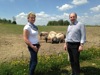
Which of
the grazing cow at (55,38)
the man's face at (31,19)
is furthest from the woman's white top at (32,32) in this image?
the grazing cow at (55,38)

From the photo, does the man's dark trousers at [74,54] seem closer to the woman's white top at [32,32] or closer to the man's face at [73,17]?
the man's face at [73,17]

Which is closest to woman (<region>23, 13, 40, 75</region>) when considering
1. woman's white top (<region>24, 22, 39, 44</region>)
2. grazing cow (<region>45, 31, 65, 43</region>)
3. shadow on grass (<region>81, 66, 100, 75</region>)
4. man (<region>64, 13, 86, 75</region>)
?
woman's white top (<region>24, 22, 39, 44</region>)

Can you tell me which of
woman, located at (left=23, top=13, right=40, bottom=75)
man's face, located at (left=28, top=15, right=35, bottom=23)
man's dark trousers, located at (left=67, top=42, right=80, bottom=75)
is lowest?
man's dark trousers, located at (left=67, top=42, right=80, bottom=75)

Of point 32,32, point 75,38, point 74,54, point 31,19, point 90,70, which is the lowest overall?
point 90,70

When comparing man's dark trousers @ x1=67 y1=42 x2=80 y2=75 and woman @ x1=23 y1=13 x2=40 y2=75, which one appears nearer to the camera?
woman @ x1=23 y1=13 x2=40 y2=75

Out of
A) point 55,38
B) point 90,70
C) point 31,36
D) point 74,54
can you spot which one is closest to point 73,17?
point 74,54

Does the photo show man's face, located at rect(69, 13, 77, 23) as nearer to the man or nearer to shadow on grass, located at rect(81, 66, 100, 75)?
the man

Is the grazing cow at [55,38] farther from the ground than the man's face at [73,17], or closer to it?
closer to it

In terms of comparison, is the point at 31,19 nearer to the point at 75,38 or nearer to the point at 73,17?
the point at 73,17

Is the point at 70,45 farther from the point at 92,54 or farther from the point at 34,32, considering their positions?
the point at 92,54

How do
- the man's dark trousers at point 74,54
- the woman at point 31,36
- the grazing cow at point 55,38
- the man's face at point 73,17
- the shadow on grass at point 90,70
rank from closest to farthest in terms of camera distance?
the woman at point 31,36 → the man's face at point 73,17 → the man's dark trousers at point 74,54 → the shadow on grass at point 90,70 → the grazing cow at point 55,38

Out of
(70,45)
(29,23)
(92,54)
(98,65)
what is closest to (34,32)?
(29,23)

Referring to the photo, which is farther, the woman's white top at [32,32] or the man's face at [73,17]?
the man's face at [73,17]

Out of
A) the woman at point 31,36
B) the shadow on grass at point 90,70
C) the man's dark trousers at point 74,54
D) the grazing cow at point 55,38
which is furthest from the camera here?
the grazing cow at point 55,38
